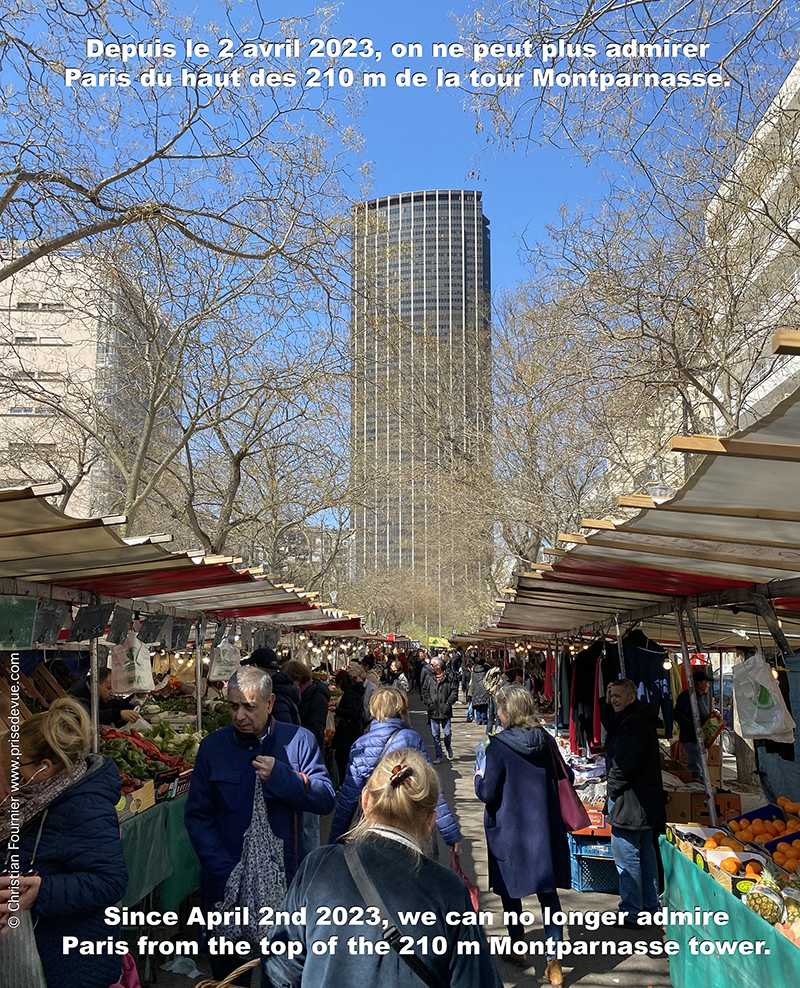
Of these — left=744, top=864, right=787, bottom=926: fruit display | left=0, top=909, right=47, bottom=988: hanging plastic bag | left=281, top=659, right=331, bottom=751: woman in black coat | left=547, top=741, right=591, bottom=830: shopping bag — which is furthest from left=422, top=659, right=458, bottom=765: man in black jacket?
left=0, top=909, right=47, bottom=988: hanging plastic bag

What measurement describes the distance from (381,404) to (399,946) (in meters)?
18.8

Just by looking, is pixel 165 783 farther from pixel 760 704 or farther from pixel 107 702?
pixel 760 704

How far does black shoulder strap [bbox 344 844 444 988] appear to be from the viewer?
74.5 inches

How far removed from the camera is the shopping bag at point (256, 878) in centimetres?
335

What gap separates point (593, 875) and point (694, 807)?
1259 millimetres

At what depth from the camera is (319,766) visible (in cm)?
375

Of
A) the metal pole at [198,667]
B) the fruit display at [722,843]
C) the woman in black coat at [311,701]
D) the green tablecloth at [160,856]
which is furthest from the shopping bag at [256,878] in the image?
the metal pole at [198,667]

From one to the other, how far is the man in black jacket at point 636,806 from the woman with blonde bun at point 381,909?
3.83 metres

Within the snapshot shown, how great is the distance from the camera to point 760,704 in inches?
196

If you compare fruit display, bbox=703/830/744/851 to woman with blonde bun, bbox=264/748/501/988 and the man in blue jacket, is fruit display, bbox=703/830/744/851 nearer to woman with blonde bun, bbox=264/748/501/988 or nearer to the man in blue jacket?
the man in blue jacket

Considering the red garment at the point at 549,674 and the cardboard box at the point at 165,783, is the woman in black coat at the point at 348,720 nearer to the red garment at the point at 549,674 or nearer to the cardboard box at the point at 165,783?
the cardboard box at the point at 165,783

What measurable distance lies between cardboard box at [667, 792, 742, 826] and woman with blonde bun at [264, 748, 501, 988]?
598 centimetres

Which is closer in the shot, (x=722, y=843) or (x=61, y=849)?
(x=61, y=849)

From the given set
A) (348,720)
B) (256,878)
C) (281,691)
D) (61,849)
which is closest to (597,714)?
(348,720)
